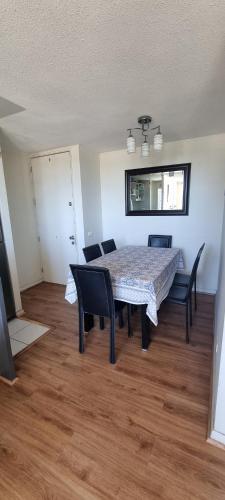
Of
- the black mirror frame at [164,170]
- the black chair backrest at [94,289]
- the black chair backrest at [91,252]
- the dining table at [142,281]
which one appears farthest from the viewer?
the black mirror frame at [164,170]

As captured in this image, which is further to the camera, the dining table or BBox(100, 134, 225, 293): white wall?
BBox(100, 134, 225, 293): white wall

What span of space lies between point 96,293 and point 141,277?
16.9 inches

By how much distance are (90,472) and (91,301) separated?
3.65ft

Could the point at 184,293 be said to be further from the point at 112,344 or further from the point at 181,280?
the point at 112,344

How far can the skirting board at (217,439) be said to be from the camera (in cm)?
133

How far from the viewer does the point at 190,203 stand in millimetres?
3332

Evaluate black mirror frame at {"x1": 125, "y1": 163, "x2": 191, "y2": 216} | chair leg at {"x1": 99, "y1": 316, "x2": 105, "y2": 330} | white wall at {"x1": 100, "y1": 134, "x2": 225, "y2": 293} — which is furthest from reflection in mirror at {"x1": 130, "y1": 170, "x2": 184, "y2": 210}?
chair leg at {"x1": 99, "y1": 316, "x2": 105, "y2": 330}

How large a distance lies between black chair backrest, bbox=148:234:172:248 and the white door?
4.17ft

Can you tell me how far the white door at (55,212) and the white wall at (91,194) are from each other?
0.22 metres

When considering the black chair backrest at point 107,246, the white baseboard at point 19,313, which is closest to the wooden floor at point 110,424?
the white baseboard at point 19,313

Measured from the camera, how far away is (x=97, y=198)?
3.90 meters

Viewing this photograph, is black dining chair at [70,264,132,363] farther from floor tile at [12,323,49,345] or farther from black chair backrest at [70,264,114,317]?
floor tile at [12,323,49,345]

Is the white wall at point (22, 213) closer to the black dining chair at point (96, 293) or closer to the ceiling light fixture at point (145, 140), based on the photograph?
the ceiling light fixture at point (145, 140)

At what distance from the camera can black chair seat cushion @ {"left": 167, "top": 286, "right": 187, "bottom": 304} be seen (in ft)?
7.48
